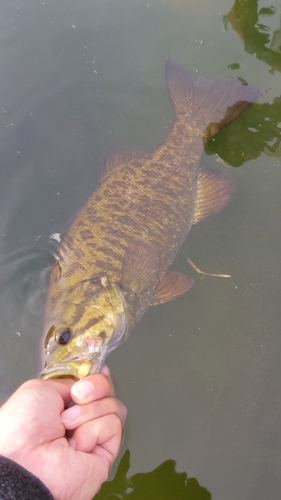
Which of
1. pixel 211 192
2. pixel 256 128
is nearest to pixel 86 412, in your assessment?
pixel 211 192

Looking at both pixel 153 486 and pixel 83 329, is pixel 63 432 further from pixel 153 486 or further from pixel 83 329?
pixel 153 486

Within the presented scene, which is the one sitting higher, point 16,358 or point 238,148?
point 238,148

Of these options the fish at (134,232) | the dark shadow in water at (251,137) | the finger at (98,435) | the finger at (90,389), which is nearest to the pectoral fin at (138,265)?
the fish at (134,232)

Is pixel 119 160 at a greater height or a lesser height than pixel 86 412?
greater

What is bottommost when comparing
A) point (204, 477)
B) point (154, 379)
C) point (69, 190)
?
point (204, 477)

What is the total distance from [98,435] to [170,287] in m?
1.38

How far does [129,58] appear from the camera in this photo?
4074 millimetres

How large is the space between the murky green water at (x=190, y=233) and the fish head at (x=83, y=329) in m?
0.62

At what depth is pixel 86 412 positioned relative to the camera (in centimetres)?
182

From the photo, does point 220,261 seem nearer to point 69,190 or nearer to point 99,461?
point 69,190

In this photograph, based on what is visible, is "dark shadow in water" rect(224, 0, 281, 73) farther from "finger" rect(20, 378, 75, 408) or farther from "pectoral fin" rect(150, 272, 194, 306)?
"finger" rect(20, 378, 75, 408)

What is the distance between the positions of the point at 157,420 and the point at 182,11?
426 centimetres

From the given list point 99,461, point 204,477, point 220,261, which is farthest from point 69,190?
point 204,477

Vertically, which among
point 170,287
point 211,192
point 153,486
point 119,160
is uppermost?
point 119,160
